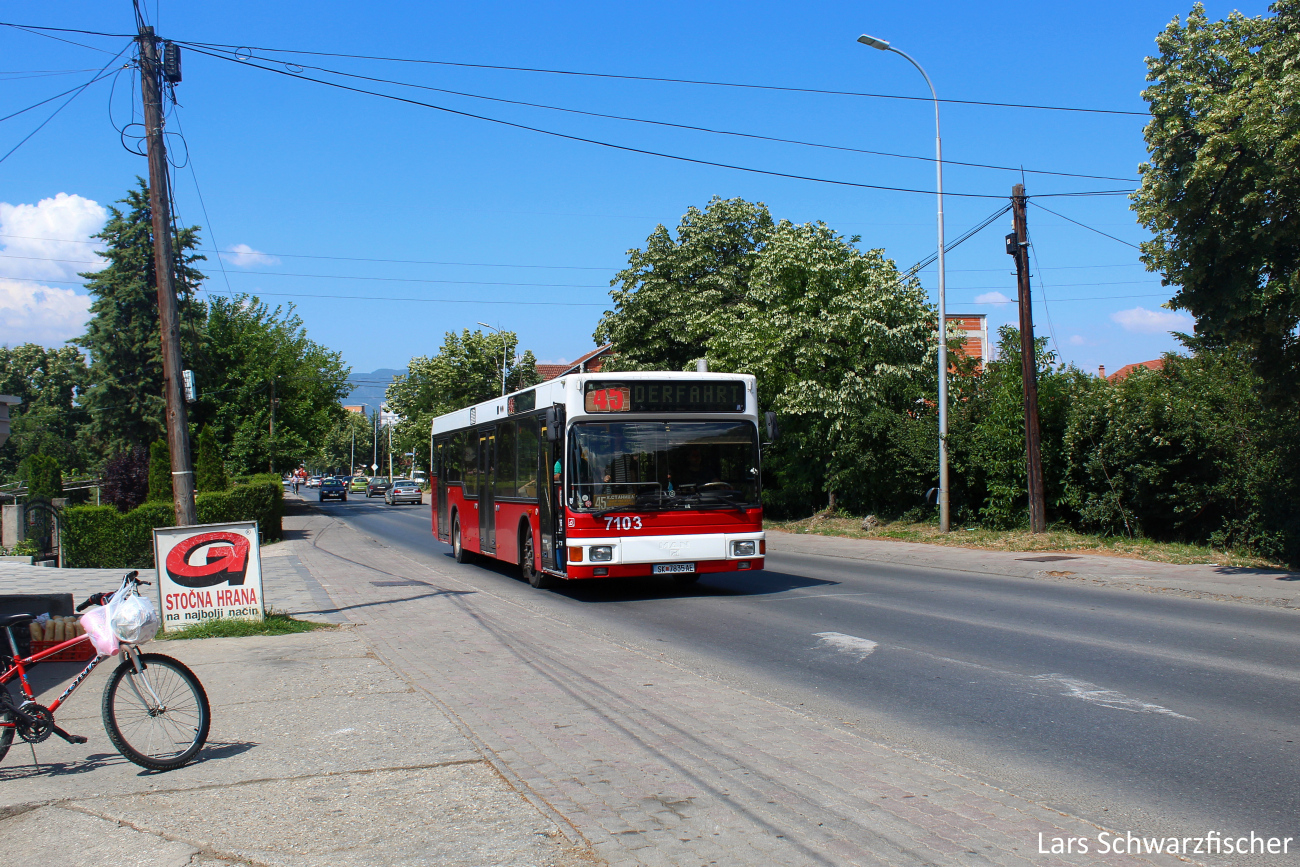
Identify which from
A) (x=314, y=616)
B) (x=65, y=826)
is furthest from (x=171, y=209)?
(x=65, y=826)

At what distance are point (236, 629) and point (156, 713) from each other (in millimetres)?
5093

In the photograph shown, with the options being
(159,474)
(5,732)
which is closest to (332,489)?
(159,474)

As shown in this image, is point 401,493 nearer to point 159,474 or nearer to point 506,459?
point 159,474

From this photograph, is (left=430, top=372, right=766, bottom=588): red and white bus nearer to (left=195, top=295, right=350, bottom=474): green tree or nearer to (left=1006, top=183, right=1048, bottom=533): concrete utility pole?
(left=1006, top=183, right=1048, bottom=533): concrete utility pole

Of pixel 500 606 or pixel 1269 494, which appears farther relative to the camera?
pixel 1269 494

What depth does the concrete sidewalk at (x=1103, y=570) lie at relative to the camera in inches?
521

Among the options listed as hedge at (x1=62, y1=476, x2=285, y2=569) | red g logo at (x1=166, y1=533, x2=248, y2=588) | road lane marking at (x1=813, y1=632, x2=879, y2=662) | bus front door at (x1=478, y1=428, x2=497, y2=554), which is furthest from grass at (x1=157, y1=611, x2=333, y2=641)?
hedge at (x1=62, y1=476, x2=285, y2=569)

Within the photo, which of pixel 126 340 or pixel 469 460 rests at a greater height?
pixel 126 340

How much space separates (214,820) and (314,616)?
7654 millimetres

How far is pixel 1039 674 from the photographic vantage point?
7898 millimetres

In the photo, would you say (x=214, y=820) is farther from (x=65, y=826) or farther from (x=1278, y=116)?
(x=1278, y=116)

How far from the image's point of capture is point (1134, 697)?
702cm

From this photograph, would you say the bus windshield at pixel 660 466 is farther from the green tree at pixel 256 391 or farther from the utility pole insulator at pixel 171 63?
the green tree at pixel 256 391

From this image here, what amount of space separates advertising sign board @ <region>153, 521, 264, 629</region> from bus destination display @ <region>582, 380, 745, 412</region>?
4.49 meters
